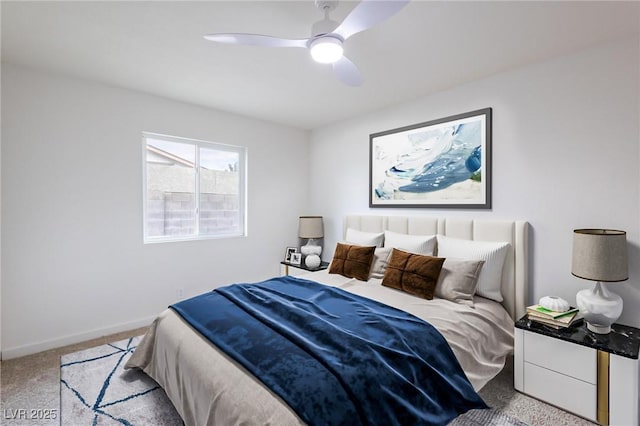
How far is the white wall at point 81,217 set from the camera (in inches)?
103

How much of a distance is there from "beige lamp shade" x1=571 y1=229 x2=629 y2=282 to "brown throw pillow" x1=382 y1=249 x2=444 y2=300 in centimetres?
92

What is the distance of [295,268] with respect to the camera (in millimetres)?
4070

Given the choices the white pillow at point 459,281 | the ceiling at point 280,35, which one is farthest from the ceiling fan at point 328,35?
the white pillow at point 459,281

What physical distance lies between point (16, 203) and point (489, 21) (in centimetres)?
395

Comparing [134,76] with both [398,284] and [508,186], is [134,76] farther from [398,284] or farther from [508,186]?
[508,186]

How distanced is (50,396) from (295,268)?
2.56 m

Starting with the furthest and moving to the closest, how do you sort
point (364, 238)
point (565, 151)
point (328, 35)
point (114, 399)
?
1. point (364, 238)
2. point (565, 151)
3. point (114, 399)
4. point (328, 35)

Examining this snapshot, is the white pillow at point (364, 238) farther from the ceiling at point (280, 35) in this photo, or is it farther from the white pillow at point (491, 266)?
the ceiling at point (280, 35)

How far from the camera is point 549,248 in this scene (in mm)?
2455

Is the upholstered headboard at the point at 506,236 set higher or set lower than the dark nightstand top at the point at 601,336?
higher

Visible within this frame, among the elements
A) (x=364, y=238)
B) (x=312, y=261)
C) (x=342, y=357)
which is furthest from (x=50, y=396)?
(x=364, y=238)

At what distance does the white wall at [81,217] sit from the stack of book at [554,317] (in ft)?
10.9

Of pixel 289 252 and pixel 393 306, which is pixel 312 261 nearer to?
pixel 289 252

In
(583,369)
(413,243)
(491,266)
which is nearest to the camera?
(583,369)
